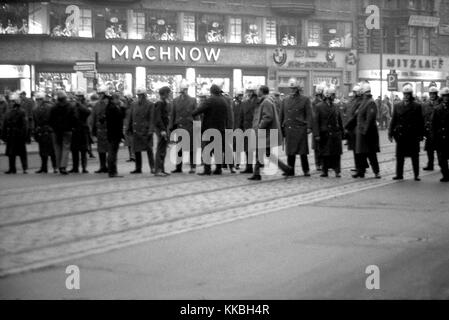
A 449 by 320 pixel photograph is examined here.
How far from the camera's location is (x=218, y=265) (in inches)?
342

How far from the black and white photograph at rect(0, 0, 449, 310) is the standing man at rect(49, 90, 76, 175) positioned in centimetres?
4

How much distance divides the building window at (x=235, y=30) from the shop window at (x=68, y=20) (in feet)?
30.1

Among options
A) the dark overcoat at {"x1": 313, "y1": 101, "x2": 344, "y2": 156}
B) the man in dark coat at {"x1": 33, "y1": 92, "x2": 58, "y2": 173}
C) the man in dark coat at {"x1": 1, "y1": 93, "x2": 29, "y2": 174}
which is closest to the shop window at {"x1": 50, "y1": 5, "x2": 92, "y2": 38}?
the man in dark coat at {"x1": 33, "y1": 92, "x2": 58, "y2": 173}

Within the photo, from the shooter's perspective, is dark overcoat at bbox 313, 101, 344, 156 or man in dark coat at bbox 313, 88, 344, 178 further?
dark overcoat at bbox 313, 101, 344, 156

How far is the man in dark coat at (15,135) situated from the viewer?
21641 millimetres

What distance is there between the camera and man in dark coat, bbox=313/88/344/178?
758 inches

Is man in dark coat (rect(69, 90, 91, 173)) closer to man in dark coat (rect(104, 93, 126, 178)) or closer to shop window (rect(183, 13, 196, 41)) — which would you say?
man in dark coat (rect(104, 93, 126, 178))

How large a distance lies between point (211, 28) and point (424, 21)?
18.2m

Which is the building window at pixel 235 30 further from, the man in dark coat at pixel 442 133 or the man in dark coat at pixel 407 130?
the man in dark coat at pixel 407 130

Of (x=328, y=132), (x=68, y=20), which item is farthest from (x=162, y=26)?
(x=328, y=132)

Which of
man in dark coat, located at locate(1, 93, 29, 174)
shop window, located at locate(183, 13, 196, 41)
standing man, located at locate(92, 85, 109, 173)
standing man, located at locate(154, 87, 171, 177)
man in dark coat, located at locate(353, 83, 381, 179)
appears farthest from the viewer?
shop window, located at locate(183, 13, 196, 41)

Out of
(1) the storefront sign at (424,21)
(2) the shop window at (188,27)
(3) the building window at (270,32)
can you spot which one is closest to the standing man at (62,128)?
(2) the shop window at (188,27)
